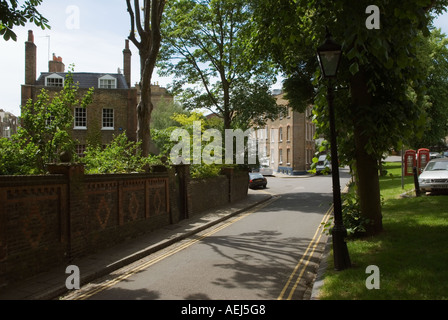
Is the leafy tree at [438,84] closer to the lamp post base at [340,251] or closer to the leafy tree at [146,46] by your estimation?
the leafy tree at [146,46]

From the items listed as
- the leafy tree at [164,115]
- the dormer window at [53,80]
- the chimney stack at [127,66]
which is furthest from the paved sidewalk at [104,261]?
the leafy tree at [164,115]

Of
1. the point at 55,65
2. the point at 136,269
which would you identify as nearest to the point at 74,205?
the point at 136,269

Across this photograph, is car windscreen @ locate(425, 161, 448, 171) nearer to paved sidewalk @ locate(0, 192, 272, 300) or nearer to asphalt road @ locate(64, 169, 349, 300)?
asphalt road @ locate(64, 169, 349, 300)

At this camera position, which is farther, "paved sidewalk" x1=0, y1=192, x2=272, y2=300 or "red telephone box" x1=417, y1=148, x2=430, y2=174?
"red telephone box" x1=417, y1=148, x2=430, y2=174

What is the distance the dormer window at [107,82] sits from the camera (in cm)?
3790

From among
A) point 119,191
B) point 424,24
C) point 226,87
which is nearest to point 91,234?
point 119,191

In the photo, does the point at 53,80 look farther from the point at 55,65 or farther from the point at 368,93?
the point at 368,93

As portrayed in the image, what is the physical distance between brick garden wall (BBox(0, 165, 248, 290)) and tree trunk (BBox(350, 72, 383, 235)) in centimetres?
611

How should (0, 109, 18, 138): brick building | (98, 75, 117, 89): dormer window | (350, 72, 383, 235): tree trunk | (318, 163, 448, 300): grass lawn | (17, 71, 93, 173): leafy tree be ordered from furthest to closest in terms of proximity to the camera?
(98, 75, 117, 89): dormer window → (0, 109, 18, 138): brick building → (17, 71, 93, 173): leafy tree → (350, 72, 383, 235): tree trunk → (318, 163, 448, 300): grass lawn

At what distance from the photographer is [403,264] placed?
21.4 ft

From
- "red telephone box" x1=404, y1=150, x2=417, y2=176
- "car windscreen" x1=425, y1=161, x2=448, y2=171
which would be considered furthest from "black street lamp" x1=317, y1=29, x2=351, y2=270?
"red telephone box" x1=404, y1=150, x2=417, y2=176

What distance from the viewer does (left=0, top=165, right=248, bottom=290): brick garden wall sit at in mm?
6418

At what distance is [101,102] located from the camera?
112 feet

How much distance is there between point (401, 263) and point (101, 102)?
31.8 m
